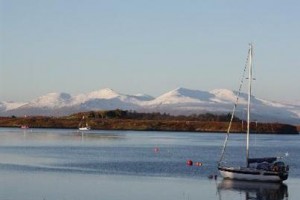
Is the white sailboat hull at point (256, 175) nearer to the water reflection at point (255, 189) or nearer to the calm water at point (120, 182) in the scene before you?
the water reflection at point (255, 189)

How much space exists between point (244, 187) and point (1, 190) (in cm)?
1509

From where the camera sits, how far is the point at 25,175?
46.7 m

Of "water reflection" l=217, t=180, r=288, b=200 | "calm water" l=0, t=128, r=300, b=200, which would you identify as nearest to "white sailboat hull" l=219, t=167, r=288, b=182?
"water reflection" l=217, t=180, r=288, b=200

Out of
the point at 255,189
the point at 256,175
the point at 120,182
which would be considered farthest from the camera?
the point at 256,175

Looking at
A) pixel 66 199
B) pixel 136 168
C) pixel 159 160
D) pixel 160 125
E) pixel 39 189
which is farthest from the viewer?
pixel 160 125

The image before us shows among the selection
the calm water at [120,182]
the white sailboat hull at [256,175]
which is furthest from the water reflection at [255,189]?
the white sailboat hull at [256,175]

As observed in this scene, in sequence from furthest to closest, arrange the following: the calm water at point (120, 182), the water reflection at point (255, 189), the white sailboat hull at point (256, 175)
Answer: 1. the white sailboat hull at point (256, 175)
2. the water reflection at point (255, 189)
3. the calm water at point (120, 182)

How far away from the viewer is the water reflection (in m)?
40.9

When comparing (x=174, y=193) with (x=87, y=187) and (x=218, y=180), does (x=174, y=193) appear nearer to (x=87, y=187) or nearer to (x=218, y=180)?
(x=87, y=187)

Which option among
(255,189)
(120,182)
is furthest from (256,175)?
(120,182)

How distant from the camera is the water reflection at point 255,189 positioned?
40906 millimetres

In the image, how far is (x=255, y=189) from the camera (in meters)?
44.2

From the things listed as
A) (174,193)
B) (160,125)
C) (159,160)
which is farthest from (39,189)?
(160,125)

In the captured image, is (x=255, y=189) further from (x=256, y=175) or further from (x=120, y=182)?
(x=120, y=182)
